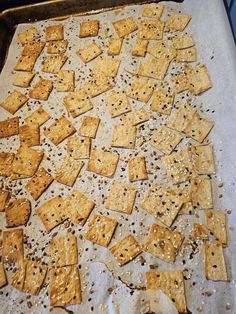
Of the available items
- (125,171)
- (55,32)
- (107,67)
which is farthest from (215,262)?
(55,32)

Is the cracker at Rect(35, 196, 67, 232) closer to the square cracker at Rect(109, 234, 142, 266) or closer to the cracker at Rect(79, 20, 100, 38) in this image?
A: the square cracker at Rect(109, 234, 142, 266)

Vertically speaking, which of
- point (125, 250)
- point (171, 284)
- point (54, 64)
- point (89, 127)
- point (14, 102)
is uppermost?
point (54, 64)

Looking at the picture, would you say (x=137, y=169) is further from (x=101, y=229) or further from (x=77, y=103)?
(x=77, y=103)

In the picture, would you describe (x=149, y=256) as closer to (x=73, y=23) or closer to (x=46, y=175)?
(x=46, y=175)

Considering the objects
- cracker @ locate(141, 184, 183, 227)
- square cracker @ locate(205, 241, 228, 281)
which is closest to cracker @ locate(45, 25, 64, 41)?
cracker @ locate(141, 184, 183, 227)

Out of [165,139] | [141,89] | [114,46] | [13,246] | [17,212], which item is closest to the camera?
[13,246]

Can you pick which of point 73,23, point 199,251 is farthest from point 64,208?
point 73,23
